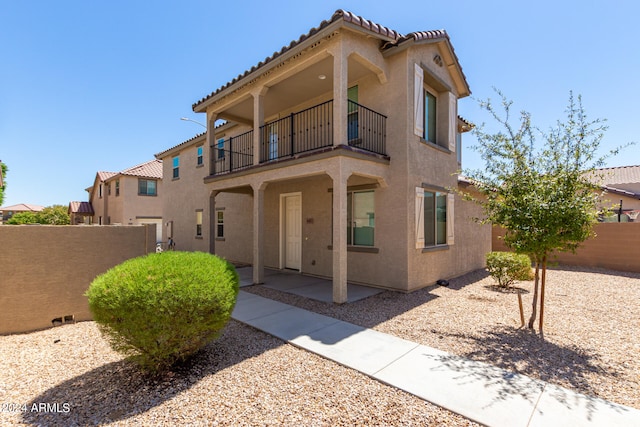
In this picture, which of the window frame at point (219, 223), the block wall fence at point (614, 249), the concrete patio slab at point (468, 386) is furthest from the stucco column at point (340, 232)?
the window frame at point (219, 223)

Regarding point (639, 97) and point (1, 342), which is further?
point (639, 97)

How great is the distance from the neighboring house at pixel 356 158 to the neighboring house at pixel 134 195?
15762 millimetres

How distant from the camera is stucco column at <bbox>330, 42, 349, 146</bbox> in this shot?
21.9 ft

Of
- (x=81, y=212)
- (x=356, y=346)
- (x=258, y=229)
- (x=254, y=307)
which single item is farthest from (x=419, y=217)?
(x=81, y=212)

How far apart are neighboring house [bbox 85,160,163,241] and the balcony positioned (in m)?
13.2

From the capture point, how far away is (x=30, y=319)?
529cm

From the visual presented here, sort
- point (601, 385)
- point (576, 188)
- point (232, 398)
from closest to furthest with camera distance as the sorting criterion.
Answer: point (232, 398) < point (601, 385) < point (576, 188)

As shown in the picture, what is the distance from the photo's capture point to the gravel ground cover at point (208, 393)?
288 centimetres

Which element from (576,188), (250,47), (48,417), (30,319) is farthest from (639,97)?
(30,319)

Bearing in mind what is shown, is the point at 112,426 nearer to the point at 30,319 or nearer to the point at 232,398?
the point at 232,398

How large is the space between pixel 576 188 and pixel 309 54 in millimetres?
6327

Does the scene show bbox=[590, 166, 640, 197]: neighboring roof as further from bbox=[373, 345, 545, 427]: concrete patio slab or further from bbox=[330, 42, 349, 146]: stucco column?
bbox=[373, 345, 545, 427]: concrete patio slab

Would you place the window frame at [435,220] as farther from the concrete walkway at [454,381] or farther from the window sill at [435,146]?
the concrete walkway at [454,381]

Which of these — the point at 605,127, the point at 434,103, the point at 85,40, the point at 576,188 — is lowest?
the point at 576,188
